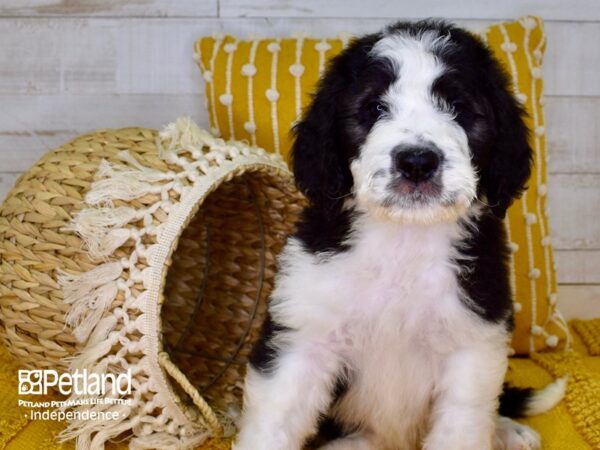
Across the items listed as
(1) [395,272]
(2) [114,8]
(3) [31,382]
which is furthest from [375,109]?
Result: (2) [114,8]

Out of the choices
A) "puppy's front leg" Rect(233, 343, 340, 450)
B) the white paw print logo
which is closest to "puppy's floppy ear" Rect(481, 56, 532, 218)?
"puppy's front leg" Rect(233, 343, 340, 450)

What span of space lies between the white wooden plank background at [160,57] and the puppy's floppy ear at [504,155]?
1.41m

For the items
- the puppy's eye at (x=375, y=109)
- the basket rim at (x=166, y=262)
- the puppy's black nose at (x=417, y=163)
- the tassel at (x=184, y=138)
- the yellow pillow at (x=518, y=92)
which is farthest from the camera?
the yellow pillow at (x=518, y=92)

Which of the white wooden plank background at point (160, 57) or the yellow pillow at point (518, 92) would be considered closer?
the yellow pillow at point (518, 92)

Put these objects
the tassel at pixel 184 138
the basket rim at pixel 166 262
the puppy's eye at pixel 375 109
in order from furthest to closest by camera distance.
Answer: the tassel at pixel 184 138 → the basket rim at pixel 166 262 → the puppy's eye at pixel 375 109

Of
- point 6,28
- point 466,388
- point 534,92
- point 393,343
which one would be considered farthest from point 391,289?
point 6,28

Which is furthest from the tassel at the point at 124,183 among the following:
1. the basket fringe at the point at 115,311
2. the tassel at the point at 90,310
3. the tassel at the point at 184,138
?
the tassel at the point at 90,310

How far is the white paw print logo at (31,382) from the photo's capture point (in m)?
2.45

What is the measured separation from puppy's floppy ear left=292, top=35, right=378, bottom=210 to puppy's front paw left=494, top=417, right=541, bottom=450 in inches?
31.0

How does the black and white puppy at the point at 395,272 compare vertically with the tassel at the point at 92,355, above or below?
above

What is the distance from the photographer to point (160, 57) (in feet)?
10.9

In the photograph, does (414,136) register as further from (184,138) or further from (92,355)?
(92,355)

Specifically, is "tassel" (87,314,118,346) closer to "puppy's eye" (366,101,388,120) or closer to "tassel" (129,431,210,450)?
"tassel" (129,431,210,450)

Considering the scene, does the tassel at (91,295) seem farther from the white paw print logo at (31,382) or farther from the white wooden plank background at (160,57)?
the white wooden plank background at (160,57)
